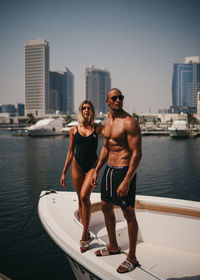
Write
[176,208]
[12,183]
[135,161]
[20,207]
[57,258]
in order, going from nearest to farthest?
[135,161] → [176,208] → [57,258] → [20,207] → [12,183]

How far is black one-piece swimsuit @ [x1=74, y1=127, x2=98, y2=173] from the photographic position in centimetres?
440

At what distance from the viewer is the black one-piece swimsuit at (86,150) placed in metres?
4.40

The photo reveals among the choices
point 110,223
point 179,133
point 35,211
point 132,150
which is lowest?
point 35,211

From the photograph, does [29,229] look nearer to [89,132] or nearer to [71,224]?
[71,224]

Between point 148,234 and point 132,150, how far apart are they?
2712mm

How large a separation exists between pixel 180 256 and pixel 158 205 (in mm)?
1004

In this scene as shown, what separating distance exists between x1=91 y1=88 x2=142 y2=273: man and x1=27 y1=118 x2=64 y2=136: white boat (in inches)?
3335

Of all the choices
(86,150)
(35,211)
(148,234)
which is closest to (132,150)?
(86,150)

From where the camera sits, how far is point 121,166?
354 cm

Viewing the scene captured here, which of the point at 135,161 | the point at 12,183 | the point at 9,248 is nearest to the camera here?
the point at 135,161

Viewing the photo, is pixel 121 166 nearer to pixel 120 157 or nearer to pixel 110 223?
pixel 120 157

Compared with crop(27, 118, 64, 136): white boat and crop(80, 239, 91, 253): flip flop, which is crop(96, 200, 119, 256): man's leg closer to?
crop(80, 239, 91, 253): flip flop

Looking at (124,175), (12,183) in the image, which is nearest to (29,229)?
(124,175)

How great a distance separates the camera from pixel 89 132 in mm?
4488
